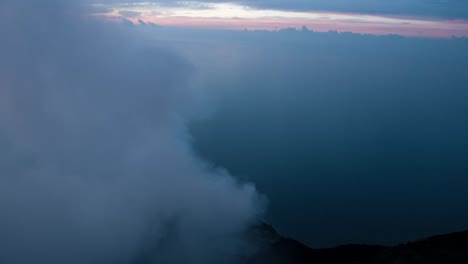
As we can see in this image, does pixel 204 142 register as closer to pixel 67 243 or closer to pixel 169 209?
pixel 169 209

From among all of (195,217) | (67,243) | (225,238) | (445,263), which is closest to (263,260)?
(225,238)

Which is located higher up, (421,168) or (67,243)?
(421,168)

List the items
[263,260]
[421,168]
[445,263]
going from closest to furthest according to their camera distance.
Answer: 1. [445,263]
2. [263,260]
3. [421,168]

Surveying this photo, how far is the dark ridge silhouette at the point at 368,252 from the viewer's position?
27.1 m

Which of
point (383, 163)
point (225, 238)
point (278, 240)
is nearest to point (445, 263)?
point (278, 240)

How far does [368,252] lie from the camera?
30516 millimetres

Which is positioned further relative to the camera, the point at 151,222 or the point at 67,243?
the point at 151,222

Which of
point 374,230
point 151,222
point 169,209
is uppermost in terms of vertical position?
point 374,230

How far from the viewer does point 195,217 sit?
131 feet

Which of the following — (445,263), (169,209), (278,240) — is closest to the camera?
(445,263)

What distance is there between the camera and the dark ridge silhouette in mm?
27078

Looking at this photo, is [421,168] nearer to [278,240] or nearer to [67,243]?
[278,240]

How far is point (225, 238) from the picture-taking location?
1409 inches

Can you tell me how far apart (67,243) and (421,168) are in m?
74.4
